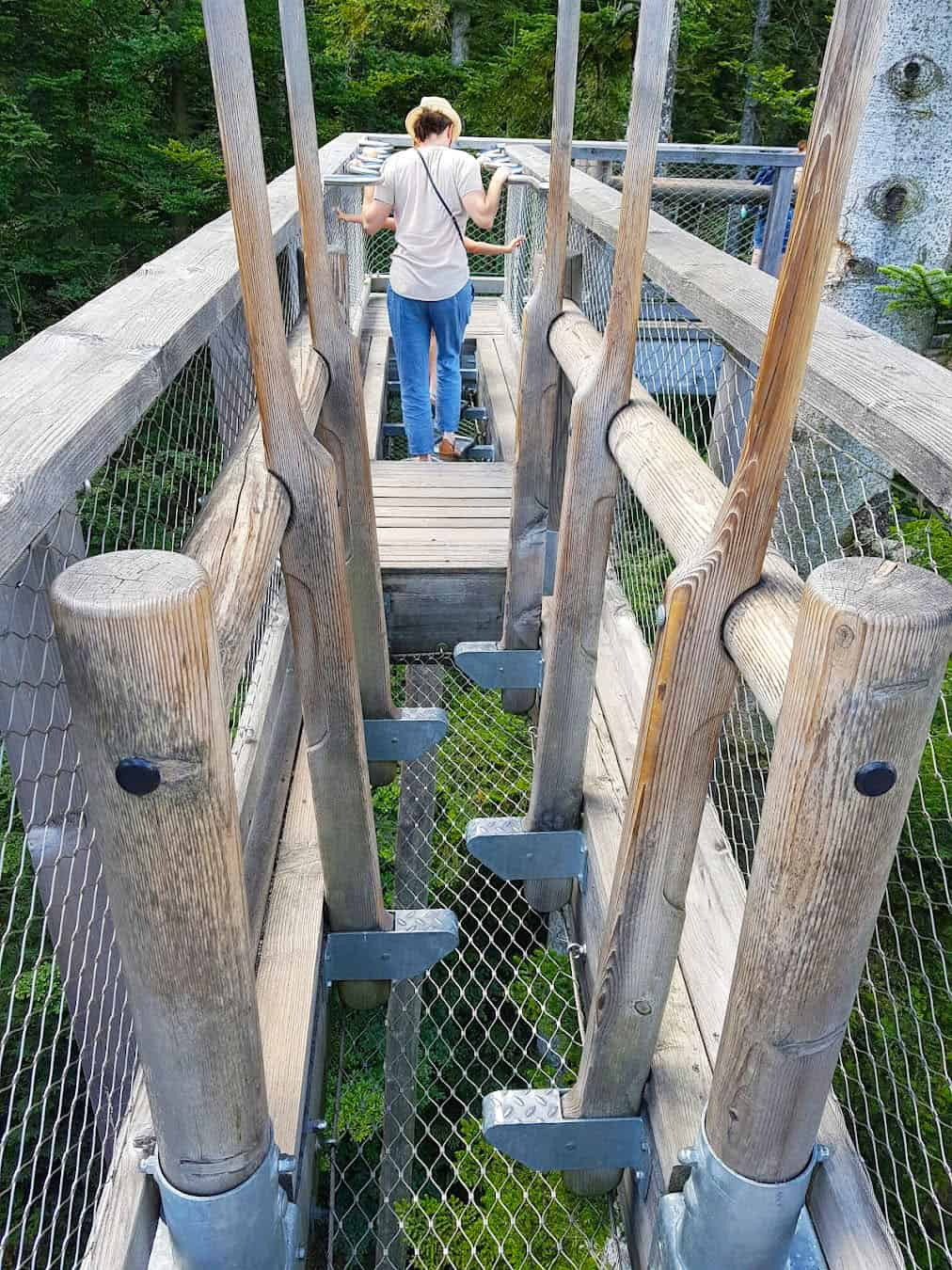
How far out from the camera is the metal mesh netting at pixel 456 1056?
8.44 ft

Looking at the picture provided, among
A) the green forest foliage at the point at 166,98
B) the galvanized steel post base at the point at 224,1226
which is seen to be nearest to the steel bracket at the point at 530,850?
the galvanized steel post base at the point at 224,1226

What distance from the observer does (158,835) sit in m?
1.08

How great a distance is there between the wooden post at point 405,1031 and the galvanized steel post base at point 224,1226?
1.55 m

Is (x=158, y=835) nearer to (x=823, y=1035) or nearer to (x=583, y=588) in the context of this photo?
(x=823, y=1035)

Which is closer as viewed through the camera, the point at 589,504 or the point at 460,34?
the point at 589,504

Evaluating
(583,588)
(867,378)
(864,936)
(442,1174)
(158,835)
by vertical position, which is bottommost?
(442,1174)

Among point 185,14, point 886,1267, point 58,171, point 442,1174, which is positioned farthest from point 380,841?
point 185,14

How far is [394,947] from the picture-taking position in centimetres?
242

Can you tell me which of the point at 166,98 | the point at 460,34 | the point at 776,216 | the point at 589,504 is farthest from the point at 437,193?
the point at 460,34

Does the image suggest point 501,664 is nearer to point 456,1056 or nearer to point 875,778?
point 456,1056

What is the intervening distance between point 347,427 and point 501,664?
1258 millimetres

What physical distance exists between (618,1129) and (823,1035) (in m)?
0.85

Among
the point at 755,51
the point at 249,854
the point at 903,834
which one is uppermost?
the point at 755,51

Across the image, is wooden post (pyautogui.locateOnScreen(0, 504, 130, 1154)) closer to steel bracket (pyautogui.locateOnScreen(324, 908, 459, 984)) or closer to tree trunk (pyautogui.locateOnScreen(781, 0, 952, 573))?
steel bracket (pyautogui.locateOnScreen(324, 908, 459, 984))
